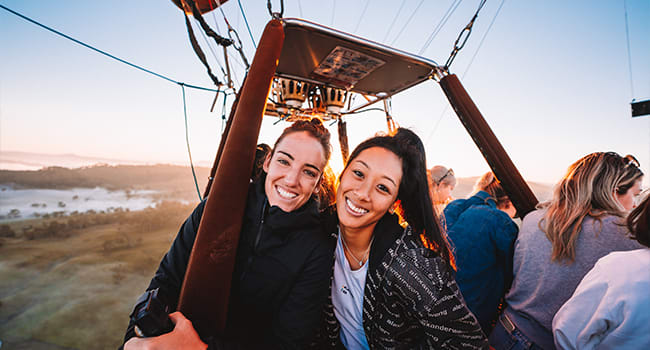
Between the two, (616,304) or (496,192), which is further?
(496,192)

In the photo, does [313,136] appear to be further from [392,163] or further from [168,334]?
[168,334]

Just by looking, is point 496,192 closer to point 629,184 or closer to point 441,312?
point 629,184

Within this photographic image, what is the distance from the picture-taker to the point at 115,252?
774 cm

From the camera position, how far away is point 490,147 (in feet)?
7.38

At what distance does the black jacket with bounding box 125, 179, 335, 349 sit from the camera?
1289 millimetres

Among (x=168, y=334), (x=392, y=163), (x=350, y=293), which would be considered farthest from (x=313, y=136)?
(x=168, y=334)

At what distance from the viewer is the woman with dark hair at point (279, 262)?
4.25 feet

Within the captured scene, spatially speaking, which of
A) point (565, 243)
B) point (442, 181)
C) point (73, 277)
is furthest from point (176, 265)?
point (73, 277)

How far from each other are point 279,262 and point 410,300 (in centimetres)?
74

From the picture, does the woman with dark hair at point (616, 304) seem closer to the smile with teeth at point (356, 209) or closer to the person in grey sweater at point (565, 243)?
the person in grey sweater at point (565, 243)

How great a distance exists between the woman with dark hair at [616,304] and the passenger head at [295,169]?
4.71 ft

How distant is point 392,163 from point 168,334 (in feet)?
4.48

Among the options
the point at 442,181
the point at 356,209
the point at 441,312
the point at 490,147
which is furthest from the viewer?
the point at 442,181

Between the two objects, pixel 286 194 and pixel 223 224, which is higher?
pixel 286 194
